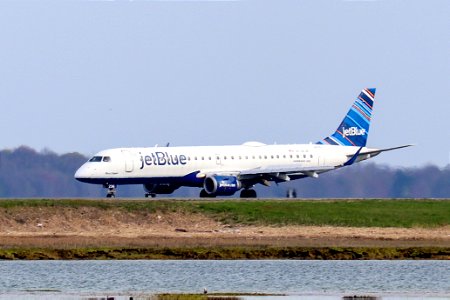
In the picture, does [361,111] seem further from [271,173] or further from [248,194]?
[248,194]

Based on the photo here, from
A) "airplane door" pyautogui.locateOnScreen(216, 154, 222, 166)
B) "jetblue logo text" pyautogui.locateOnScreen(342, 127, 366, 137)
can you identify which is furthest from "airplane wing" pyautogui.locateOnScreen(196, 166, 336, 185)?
Result: "jetblue logo text" pyautogui.locateOnScreen(342, 127, 366, 137)

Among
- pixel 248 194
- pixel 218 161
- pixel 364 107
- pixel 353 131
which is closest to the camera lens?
pixel 218 161

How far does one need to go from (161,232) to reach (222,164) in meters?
21.0

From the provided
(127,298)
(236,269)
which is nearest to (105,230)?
(236,269)

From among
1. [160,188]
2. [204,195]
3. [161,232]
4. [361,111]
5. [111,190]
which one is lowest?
[161,232]

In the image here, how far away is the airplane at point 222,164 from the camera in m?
87.2

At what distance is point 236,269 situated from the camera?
53.1 meters

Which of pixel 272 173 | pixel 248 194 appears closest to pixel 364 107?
pixel 272 173

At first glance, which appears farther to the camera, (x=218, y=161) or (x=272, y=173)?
(x=218, y=161)

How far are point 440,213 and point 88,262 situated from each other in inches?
1045

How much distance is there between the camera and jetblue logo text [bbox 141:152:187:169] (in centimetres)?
8738

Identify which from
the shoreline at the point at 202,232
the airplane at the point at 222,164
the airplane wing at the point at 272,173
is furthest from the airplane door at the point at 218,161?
the shoreline at the point at 202,232

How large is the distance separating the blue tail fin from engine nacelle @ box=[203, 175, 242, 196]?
11129 mm

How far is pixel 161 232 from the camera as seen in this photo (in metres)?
71.1
